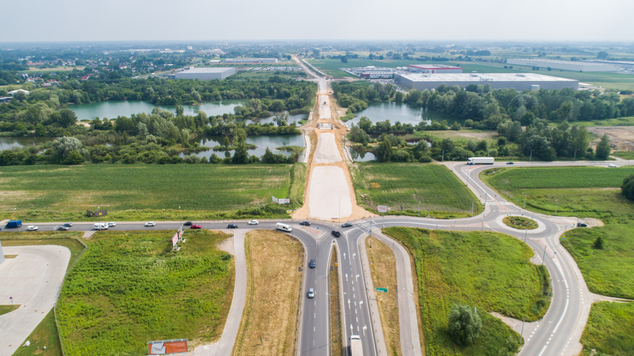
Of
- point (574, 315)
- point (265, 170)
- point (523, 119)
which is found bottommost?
point (574, 315)

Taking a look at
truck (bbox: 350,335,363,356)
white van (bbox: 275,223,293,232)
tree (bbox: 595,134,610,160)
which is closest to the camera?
truck (bbox: 350,335,363,356)

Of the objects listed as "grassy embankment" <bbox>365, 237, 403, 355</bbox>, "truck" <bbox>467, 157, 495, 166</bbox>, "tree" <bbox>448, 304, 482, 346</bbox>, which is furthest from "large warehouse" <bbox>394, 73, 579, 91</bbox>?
"tree" <bbox>448, 304, 482, 346</bbox>

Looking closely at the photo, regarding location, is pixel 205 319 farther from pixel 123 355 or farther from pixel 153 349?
pixel 123 355

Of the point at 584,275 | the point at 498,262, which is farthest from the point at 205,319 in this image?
the point at 584,275

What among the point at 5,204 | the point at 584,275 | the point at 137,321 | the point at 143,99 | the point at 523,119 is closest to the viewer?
the point at 137,321

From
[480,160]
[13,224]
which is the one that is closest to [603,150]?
[480,160]

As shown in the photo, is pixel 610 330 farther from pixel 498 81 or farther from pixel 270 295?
pixel 498 81

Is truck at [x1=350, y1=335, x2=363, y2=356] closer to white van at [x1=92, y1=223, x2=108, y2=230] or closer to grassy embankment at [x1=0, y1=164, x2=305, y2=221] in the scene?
grassy embankment at [x1=0, y1=164, x2=305, y2=221]
